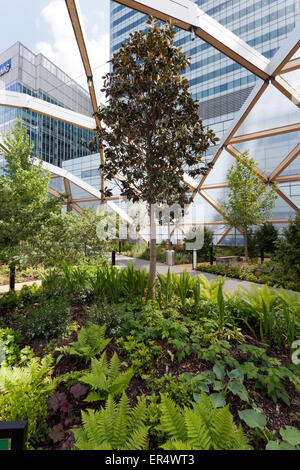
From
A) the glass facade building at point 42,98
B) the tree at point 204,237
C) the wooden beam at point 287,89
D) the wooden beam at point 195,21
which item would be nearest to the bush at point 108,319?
the wooden beam at point 195,21

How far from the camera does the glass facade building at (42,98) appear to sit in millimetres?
38375

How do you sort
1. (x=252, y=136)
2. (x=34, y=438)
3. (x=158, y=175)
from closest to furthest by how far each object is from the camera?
(x=34, y=438), (x=158, y=175), (x=252, y=136)

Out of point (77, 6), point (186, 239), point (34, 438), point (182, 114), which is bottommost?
point (34, 438)

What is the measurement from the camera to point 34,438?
163cm

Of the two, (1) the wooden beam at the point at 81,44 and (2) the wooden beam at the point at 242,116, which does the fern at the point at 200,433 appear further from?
(2) the wooden beam at the point at 242,116

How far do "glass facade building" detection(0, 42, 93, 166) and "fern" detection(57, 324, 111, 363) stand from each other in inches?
1643

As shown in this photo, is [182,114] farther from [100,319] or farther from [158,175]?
[100,319]

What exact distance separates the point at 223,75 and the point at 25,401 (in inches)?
1780

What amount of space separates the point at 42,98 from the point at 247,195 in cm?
4946

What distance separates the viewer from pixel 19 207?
410 centimetres

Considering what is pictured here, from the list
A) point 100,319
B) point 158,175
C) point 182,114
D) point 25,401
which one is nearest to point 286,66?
point 182,114

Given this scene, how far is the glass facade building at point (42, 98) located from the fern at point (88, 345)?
41733 millimetres

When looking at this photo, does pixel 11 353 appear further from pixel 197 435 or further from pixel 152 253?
pixel 152 253

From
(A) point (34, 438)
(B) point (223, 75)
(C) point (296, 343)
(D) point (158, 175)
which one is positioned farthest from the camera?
(B) point (223, 75)
